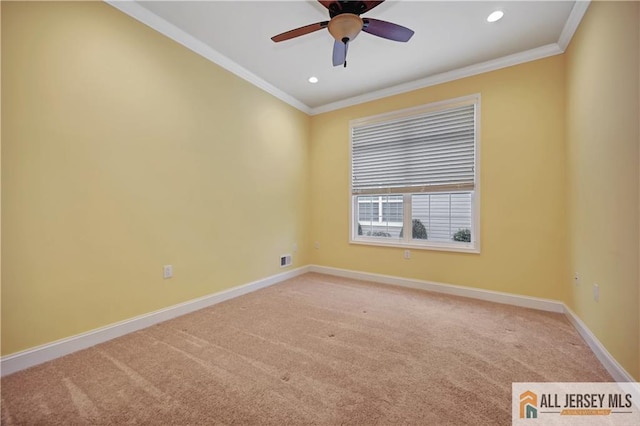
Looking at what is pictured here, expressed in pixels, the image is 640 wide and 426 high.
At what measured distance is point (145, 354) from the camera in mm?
1909

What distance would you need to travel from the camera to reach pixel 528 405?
142 centimetres

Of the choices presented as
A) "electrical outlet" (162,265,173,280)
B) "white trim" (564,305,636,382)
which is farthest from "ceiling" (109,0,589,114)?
"white trim" (564,305,636,382)

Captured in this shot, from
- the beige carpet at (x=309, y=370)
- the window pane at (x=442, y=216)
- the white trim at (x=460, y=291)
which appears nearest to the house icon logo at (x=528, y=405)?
the beige carpet at (x=309, y=370)

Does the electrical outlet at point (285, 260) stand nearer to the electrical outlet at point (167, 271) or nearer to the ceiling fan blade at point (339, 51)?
the electrical outlet at point (167, 271)

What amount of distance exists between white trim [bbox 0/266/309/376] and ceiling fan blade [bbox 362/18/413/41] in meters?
3.08

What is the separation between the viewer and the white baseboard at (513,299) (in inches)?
66.2

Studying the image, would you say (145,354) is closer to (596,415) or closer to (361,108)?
(596,415)

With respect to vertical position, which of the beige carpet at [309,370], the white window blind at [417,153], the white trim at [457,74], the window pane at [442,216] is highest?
the white trim at [457,74]

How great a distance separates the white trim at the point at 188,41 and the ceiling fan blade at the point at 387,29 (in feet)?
6.07

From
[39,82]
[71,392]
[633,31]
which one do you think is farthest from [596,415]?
[39,82]

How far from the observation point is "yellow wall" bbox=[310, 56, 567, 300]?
2744mm

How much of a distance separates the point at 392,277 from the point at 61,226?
12.0 ft

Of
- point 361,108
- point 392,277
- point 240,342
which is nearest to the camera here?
point 240,342

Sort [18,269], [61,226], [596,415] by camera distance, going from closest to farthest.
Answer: [596,415] → [18,269] → [61,226]
